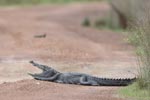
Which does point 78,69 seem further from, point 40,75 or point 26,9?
point 26,9

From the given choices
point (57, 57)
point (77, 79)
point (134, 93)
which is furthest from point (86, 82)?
point (57, 57)

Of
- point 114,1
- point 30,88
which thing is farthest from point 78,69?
Answer: point 114,1

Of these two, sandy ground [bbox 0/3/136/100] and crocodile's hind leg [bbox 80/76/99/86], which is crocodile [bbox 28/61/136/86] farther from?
sandy ground [bbox 0/3/136/100]

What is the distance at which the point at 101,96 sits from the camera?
33.9 feet

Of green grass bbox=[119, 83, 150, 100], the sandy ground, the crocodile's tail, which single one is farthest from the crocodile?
green grass bbox=[119, 83, 150, 100]

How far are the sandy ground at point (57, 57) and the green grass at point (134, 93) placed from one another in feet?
0.67

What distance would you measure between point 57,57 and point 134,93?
497 centimetres

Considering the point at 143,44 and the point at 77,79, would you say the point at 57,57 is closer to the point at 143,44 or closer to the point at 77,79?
the point at 77,79

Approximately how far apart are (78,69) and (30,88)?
272cm

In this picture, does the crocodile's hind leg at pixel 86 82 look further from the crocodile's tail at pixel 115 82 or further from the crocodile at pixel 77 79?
the crocodile's tail at pixel 115 82

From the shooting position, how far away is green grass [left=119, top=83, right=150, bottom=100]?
33.7 feet

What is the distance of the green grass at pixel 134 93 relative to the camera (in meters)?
10.3

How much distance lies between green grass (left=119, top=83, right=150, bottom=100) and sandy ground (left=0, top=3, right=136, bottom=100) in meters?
0.20

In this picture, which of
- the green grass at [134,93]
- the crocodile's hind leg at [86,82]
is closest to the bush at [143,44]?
the green grass at [134,93]
